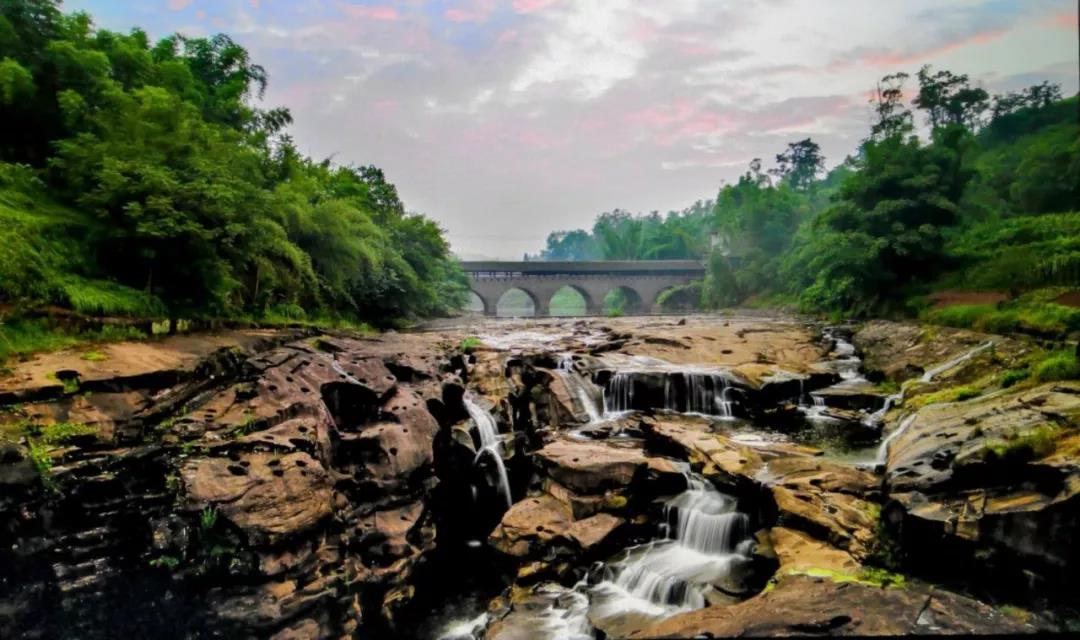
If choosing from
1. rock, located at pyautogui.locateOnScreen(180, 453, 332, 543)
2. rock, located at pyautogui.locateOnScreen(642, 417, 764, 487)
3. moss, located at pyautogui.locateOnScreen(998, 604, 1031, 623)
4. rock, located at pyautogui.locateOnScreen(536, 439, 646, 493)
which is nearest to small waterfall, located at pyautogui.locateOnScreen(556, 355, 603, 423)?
rock, located at pyautogui.locateOnScreen(642, 417, 764, 487)

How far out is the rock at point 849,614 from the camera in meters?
3.89

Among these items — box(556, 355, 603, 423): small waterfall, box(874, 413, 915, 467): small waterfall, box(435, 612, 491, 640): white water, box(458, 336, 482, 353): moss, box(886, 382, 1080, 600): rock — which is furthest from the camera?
box(458, 336, 482, 353): moss

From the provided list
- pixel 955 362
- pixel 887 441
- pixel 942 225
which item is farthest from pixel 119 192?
pixel 942 225

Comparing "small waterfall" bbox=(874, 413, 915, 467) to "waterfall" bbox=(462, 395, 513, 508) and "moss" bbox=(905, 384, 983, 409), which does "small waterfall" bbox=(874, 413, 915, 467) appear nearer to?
"moss" bbox=(905, 384, 983, 409)

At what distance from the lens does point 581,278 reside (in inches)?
2085

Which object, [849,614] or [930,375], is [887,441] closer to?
[930,375]

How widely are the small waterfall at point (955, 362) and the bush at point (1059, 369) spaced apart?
368cm

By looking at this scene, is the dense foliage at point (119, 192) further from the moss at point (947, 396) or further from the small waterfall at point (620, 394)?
the moss at point (947, 396)

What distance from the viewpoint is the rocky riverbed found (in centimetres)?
498

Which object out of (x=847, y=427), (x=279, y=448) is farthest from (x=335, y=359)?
(x=847, y=427)

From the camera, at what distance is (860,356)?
16.1m

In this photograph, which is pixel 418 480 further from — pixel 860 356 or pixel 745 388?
pixel 860 356

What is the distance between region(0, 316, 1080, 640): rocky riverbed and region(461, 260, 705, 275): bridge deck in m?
38.0

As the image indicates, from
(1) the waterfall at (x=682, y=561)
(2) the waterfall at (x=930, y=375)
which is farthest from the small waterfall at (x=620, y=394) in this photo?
(2) the waterfall at (x=930, y=375)
